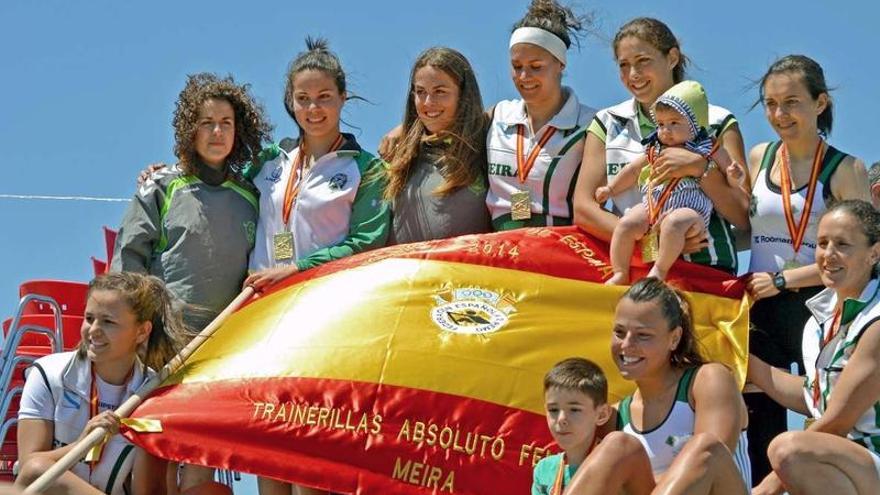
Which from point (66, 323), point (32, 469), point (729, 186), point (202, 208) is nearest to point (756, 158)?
point (729, 186)

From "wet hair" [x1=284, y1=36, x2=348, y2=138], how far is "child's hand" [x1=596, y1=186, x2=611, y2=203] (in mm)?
1593

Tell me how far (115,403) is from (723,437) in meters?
3.02

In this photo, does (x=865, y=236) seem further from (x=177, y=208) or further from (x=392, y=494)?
(x=177, y=208)

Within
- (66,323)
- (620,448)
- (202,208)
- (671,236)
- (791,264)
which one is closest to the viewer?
(620,448)

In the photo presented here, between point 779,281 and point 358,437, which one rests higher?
point 779,281

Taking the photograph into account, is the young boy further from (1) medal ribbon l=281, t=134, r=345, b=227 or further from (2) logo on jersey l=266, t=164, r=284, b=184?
(2) logo on jersey l=266, t=164, r=284, b=184

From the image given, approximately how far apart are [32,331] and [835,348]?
172 inches

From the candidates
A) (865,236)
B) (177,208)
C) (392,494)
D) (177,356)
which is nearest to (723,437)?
(865,236)

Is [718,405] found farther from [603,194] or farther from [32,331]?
[32,331]

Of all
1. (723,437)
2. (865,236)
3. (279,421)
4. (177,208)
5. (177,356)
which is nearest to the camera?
(723,437)

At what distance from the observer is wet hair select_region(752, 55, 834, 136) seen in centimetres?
769

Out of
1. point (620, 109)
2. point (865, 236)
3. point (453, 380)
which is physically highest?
point (620, 109)

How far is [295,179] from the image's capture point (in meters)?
8.52

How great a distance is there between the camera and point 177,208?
8523 millimetres
